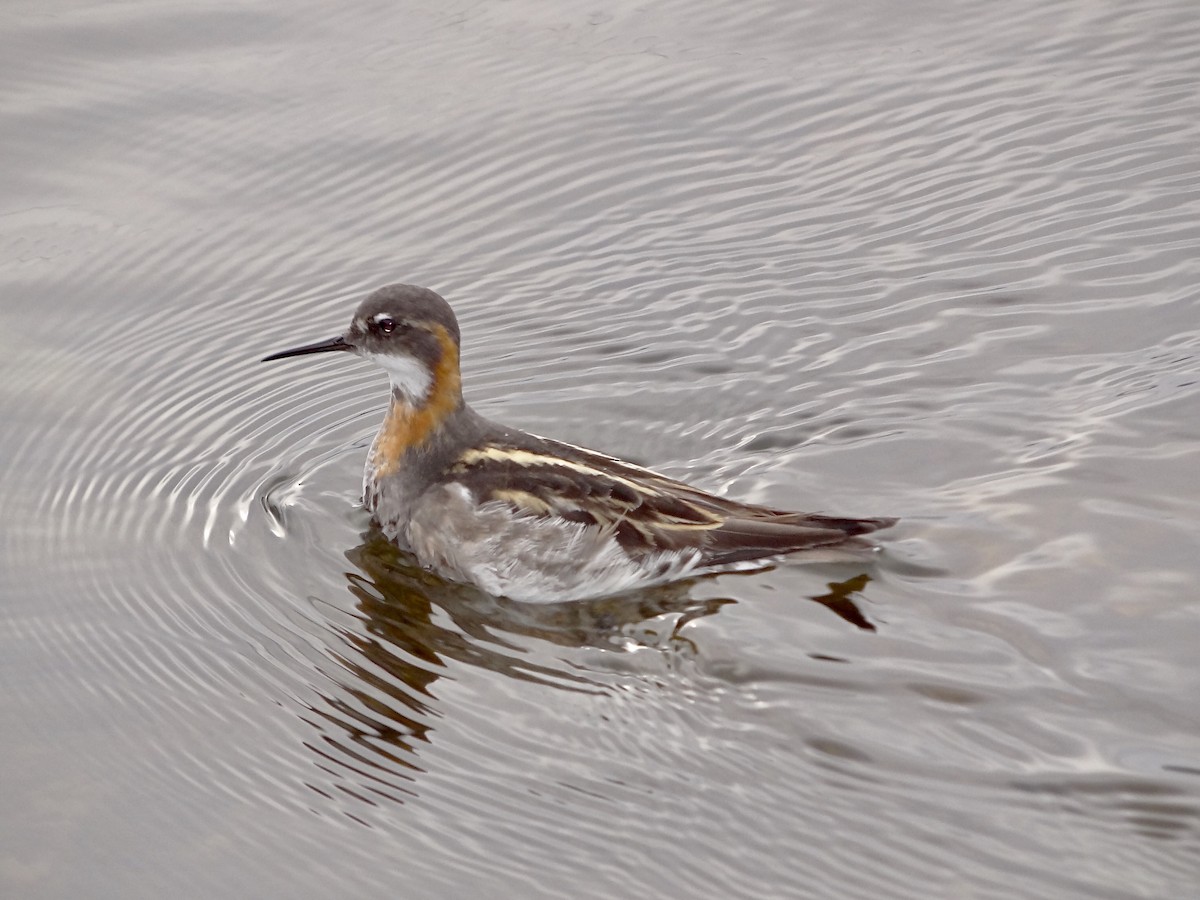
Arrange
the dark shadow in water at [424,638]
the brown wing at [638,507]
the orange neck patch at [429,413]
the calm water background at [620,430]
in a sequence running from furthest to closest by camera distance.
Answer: the orange neck patch at [429,413], the brown wing at [638,507], the dark shadow in water at [424,638], the calm water background at [620,430]

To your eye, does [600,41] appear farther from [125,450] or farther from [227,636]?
[227,636]

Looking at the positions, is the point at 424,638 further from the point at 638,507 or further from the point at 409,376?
the point at 409,376

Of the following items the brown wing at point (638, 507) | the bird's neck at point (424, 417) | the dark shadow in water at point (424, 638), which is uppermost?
the bird's neck at point (424, 417)

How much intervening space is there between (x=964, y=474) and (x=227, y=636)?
388 cm

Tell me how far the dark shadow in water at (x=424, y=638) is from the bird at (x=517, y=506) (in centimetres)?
13

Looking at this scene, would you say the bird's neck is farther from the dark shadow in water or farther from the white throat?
the dark shadow in water

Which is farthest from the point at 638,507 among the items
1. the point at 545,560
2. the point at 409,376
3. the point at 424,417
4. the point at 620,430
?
the point at 409,376

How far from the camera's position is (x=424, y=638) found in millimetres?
7738

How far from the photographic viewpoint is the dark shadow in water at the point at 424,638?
6.95m

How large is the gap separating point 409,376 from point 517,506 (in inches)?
42.0

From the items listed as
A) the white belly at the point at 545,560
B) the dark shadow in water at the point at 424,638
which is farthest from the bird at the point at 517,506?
the dark shadow in water at the point at 424,638

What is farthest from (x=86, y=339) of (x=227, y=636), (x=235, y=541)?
(x=227, y=636)

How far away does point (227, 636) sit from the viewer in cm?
766

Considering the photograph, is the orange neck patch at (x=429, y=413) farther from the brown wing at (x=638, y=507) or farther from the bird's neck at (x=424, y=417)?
the brown wing at (x=638, y=507)
